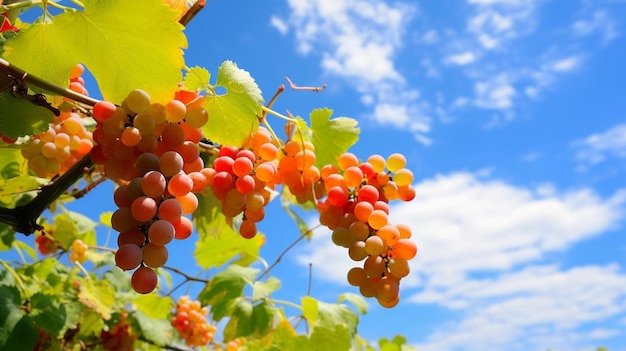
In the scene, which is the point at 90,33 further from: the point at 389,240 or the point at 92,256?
the point at 92,256

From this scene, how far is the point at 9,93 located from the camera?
901mm

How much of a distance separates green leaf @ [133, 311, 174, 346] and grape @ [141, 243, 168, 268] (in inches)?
65.0

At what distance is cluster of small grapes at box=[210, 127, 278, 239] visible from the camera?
0.99m

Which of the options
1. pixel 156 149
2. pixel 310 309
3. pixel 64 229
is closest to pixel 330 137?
pixel 156 149

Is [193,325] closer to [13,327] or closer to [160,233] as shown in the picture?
[13,327]

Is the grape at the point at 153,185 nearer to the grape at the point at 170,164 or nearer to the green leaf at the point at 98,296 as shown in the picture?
the grape at the point at 170,164

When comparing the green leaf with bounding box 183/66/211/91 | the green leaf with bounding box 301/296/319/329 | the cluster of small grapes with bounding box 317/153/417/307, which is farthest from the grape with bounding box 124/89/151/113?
the green leaf with bounding box 301/296/319/329

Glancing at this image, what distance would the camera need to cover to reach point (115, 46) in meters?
0.86

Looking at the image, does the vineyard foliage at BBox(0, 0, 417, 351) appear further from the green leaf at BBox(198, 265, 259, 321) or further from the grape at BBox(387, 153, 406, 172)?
the green leaf at BBox(198, 265, 259, 321)

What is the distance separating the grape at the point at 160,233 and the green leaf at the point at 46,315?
3.59ft

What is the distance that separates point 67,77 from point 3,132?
18 cm

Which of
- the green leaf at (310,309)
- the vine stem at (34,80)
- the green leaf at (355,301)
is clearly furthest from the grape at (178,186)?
the green leaf at (355,301)

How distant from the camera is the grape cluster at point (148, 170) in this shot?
2.39ft

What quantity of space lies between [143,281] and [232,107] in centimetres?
40
